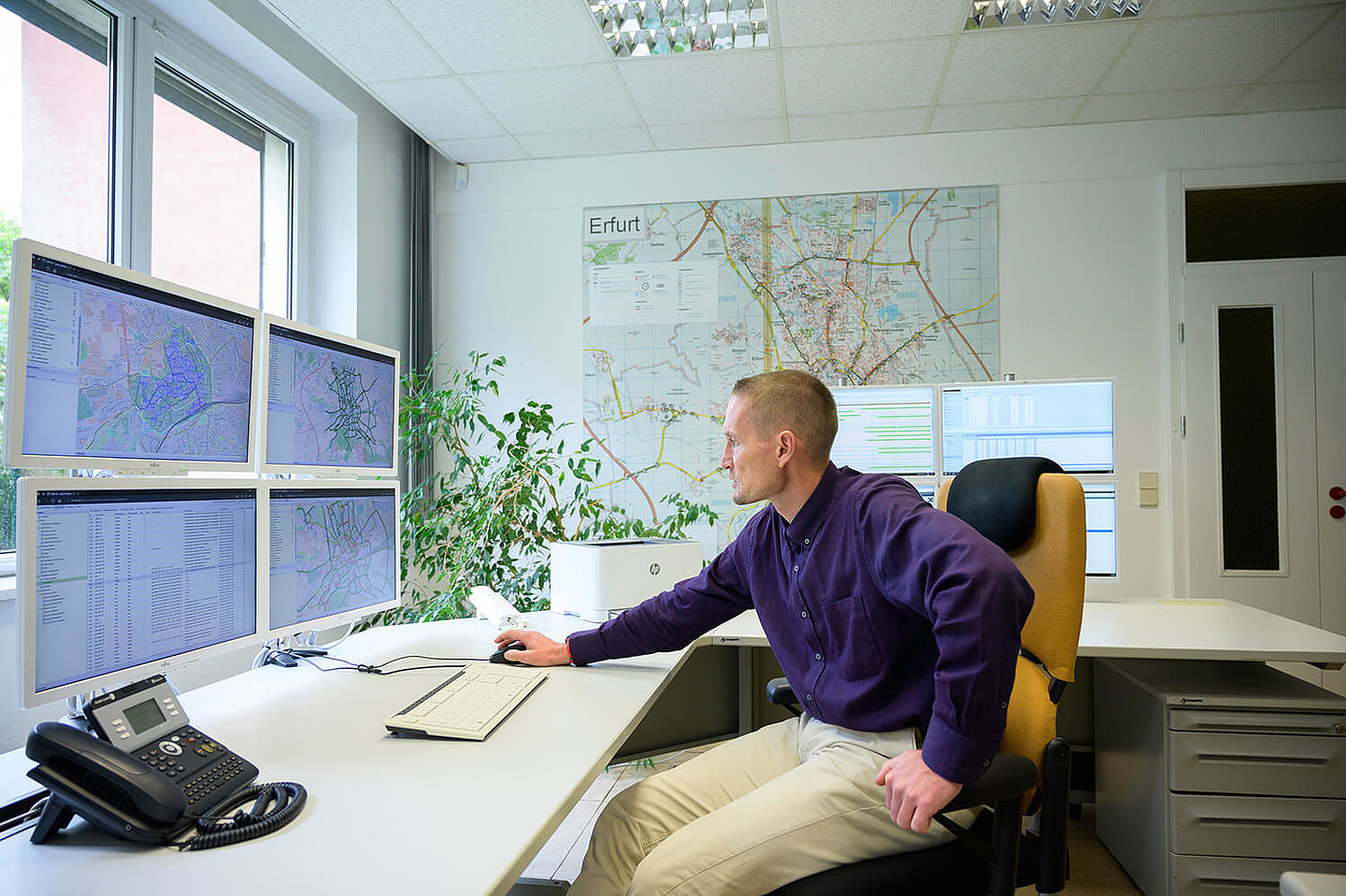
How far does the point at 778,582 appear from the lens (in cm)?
155

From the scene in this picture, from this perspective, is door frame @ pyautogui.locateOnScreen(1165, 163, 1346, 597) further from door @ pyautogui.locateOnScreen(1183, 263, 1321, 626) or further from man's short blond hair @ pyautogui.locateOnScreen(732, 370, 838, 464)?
man's short blond hair @ pyautogui.locateOnScreen(732, 370, 838, 464)

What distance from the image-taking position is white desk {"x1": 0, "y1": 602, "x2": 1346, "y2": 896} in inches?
32.0

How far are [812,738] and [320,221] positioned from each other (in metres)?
3.14

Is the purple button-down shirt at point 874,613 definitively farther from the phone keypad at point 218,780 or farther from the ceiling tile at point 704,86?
the ceiling tile at point 704,86

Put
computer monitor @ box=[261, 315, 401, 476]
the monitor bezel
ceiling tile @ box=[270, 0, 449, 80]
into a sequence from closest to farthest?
computer monitor @ box=[261, 315, 401, 476]
ceiling tile @ box=[270, 0, 449, 80]
the monitor bezel

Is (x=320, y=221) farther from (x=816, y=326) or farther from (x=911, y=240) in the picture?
(x=911, y=240)

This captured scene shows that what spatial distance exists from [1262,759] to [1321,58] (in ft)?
8.76

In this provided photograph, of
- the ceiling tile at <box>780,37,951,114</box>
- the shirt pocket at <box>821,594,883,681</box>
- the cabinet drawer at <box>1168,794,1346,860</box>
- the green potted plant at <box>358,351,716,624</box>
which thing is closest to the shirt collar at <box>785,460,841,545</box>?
the shirt pocket at <box>821,594,883,681</box>

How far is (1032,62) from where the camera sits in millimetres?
3086

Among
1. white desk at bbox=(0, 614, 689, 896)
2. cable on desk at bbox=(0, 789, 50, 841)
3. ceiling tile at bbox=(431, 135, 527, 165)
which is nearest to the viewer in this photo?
white desk at bbox=(0, 614, 689, 896)

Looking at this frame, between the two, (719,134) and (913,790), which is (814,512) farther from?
(719,134)

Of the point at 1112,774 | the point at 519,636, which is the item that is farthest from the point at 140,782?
the point at 1112,774

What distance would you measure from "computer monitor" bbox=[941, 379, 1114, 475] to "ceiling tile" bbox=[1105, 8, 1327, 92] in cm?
119

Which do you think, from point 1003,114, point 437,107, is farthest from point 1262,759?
point 437,107
